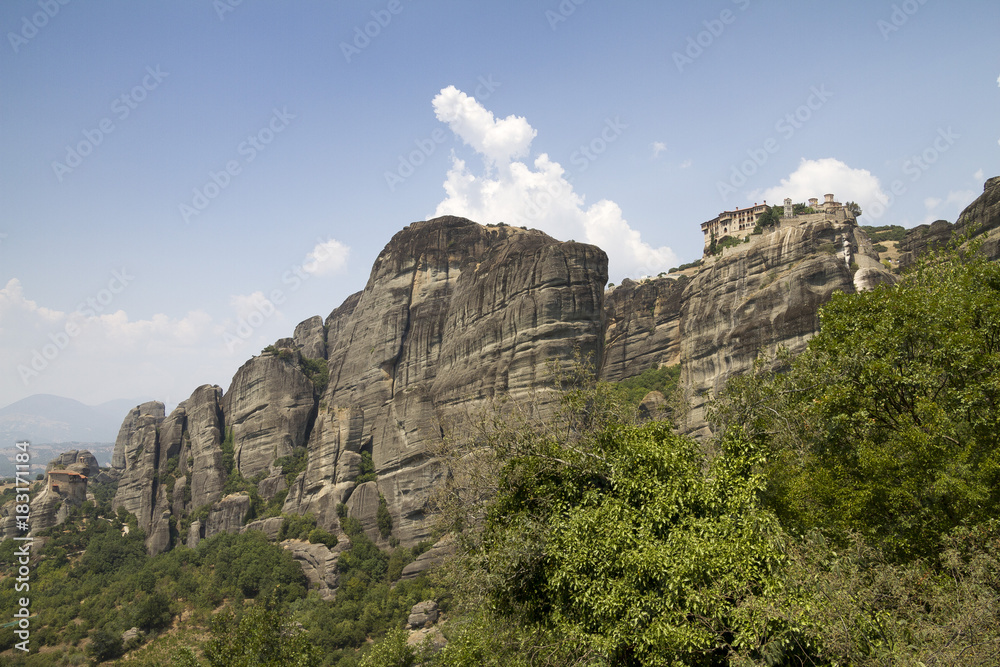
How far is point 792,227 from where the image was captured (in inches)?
2263

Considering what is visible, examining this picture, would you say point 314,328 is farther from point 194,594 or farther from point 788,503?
point 788,503

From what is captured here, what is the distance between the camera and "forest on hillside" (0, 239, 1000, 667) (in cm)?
1195

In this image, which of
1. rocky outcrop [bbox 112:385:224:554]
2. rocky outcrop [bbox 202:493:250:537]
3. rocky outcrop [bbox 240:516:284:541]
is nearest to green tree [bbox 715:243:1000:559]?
rocky outcrop [bbox 240:516:284:541]

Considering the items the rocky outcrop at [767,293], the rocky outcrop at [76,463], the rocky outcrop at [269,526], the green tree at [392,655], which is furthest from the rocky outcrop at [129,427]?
the green tree at [392,655]

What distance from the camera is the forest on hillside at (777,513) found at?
39.2ft

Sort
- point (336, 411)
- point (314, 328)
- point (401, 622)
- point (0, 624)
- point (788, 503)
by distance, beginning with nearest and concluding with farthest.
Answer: point (788, 503), point (401, 622), point (0, 624), point (336, 411), point (314, 328)

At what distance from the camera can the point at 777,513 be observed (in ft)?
58.5

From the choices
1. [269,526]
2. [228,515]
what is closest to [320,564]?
[269,526]

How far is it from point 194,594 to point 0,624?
1590 centimetres

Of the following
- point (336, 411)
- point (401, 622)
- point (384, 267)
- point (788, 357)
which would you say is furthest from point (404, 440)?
point (788, 357)

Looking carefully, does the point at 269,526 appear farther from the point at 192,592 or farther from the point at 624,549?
the point at 624,549

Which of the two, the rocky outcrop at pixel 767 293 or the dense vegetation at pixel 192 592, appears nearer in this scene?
the rocky outcrop at pixel 767 293

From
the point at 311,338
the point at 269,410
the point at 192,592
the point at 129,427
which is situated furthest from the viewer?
the point at 311,338

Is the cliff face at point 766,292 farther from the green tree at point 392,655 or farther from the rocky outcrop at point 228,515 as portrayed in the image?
the rocky outcrop at point 228,515
